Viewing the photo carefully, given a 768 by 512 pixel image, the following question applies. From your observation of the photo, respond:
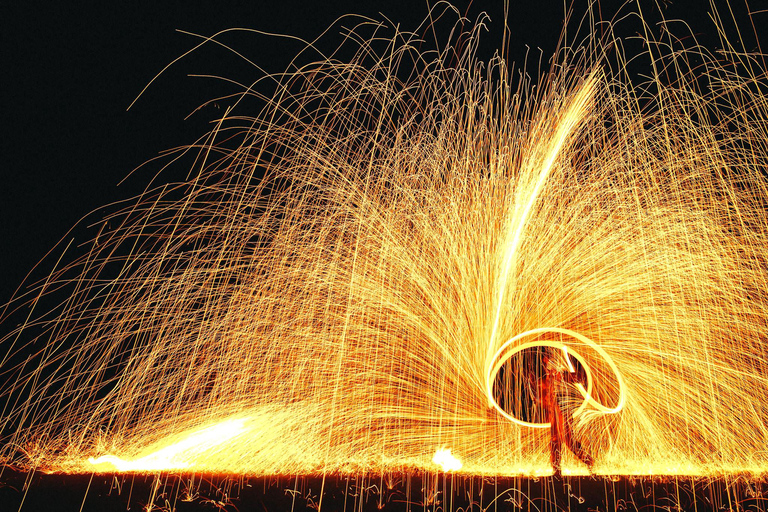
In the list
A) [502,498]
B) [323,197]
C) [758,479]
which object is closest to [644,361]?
[758,479]

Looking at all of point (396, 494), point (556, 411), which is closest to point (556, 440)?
point (556, 411)

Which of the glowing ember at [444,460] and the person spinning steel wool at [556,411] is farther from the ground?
the person spinning steel wool at [556,411]

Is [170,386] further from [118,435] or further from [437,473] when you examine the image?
[437,473]

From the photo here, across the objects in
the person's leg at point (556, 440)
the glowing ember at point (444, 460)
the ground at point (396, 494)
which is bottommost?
the ground at point (396, 494)

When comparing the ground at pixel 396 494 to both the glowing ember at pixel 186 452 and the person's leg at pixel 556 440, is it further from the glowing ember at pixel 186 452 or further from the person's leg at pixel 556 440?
the glowing ember at pixel 186 452

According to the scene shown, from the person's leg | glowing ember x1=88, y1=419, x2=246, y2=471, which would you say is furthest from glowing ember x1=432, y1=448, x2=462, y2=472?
glowing ember x1=88, y1=419, x2=246, y2=471

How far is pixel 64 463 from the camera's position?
25.2ft

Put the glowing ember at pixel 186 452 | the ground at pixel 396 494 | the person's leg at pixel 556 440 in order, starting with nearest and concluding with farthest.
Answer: the ground at pixel 396 494 → the person's leg at pixel 556 440 → the glowing ember at pixel 186 452

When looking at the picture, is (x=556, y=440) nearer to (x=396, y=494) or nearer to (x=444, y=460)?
(x=444, y=460)

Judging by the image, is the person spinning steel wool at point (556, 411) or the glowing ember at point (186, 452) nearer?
the person spinning steel wool at point (556, 411)

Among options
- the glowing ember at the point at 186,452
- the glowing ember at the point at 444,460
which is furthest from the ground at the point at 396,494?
the glowing ember at the point at 186,452

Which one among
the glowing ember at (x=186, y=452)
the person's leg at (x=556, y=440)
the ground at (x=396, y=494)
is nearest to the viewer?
the ground at (x=396, y=494)

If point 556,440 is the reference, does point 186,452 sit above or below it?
below

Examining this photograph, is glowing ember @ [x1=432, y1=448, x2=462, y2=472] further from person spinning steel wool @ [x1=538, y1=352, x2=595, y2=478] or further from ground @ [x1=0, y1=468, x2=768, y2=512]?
person spinning steel wool @ [x1=538, y1=352, x2=595, y2=478]
